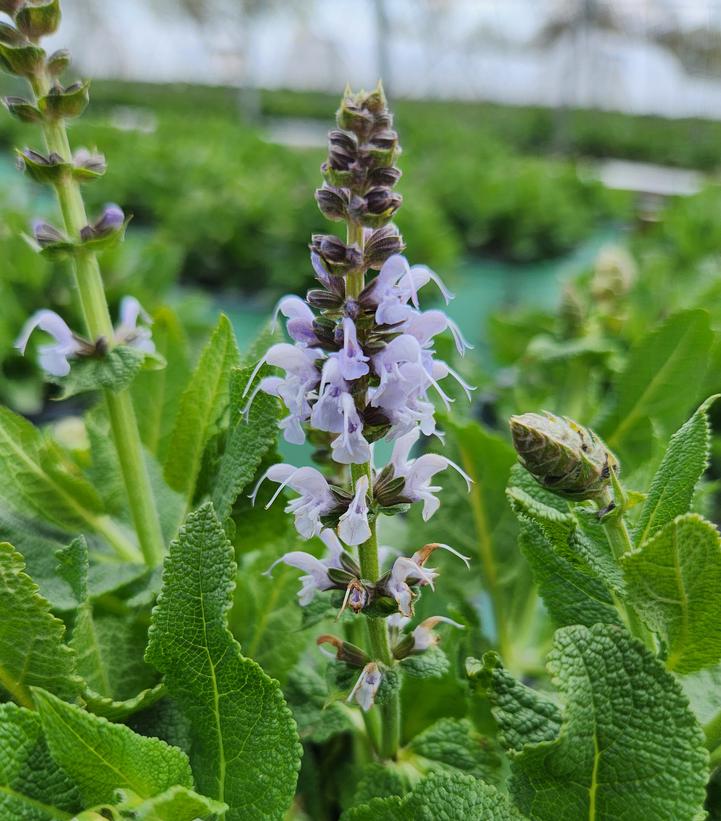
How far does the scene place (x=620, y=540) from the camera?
0.54m

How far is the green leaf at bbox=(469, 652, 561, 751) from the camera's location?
20.7 inches

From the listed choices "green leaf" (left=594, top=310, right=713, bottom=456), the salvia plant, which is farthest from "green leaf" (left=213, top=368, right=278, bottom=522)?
"green leaf" (left=594, top=310, right=713, bottom=456)

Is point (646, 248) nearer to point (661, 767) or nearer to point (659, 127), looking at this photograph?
point (661, 767)

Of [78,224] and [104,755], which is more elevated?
[78,224]

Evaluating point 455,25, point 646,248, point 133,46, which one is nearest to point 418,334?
point 646,248

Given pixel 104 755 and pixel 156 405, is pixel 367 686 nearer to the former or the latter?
pixel 104 755

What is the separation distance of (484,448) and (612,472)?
36 centimetres

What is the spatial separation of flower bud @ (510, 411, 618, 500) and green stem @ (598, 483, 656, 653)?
19 millimetres

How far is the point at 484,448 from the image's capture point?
0.86 meters

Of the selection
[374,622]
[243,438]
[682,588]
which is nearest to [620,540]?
[682,588]

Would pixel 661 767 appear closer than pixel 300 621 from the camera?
Yes

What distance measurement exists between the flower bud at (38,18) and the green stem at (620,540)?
1.68 feet

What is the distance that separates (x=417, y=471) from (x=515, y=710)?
161 millimetres

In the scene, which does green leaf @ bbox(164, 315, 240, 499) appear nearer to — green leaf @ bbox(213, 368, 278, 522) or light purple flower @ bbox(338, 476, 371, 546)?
green leaf @ bbox(213, 368, 278, 522)
